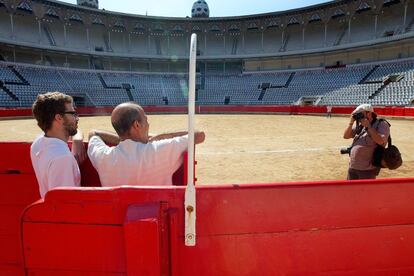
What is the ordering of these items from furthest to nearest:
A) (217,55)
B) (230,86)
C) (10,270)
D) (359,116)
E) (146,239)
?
1. (217,55)
2. (230,86)
3. (359,116)
4. (10,270)
5. (146,239)

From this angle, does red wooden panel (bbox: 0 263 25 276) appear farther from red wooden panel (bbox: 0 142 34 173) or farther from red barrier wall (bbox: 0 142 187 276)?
red wooden panel (bbox: 0 142 34 173)

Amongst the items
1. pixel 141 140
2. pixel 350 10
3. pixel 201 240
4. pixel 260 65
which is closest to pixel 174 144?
pixel 141 140

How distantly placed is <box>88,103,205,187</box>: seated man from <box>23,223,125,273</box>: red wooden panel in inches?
15.7

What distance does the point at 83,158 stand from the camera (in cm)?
244

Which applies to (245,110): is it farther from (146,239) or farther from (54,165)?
(146,239)

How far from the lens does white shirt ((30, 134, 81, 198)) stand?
192cm

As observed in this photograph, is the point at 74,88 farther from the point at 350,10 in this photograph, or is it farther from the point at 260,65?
the point at 350,10

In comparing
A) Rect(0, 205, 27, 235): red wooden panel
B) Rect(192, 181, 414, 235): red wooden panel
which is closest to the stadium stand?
Rect(192, 181, 414, 235): red wooden panel

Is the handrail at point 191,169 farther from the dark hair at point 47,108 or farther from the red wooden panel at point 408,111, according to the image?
the red wooden panel at point 408,111

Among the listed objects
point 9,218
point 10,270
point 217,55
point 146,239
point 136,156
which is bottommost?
point 10,270

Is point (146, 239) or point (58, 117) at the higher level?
point (58, 117)

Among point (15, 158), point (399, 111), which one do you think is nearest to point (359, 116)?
point (15, 158)

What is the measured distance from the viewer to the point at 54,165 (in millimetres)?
1924

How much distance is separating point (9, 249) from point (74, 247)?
1.35m
